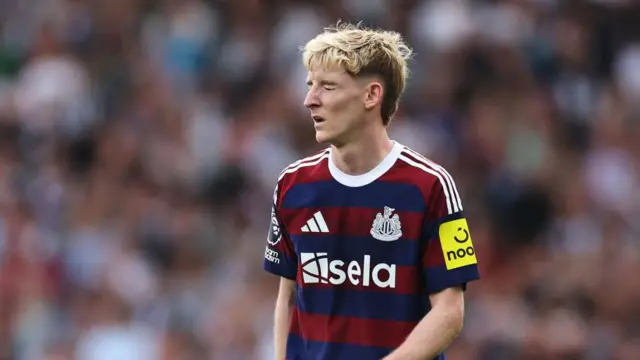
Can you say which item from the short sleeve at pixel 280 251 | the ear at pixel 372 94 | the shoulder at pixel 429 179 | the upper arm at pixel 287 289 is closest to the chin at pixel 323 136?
the ear at pixel 372 94

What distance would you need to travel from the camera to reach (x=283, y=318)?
566cm

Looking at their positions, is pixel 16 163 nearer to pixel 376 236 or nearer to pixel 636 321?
pixel 636 321

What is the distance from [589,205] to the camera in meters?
11.7

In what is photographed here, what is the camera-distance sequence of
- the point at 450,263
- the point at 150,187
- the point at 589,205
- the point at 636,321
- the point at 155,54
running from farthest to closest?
the point at 155,54 < the point at 150,187 < the point at 589,205 < the point at 636,321 < the point at 450,263

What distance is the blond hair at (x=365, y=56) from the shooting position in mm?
5293

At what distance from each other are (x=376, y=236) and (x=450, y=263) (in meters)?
0.29

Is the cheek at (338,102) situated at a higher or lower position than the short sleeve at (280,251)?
higher

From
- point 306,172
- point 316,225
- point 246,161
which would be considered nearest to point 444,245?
point 316,225

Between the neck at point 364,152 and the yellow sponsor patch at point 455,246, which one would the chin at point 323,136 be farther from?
the yellow sponsor patch at point 455,246

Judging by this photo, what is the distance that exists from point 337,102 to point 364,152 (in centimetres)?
21

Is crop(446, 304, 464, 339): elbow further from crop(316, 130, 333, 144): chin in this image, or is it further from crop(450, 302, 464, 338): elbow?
crop(316, 130, 333, 144): chin

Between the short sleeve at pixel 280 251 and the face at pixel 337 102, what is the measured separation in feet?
1.39

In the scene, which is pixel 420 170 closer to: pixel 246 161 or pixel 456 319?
pixel 456 319

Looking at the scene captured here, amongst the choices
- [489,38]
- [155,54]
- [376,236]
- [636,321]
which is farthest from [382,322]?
[155,54]
